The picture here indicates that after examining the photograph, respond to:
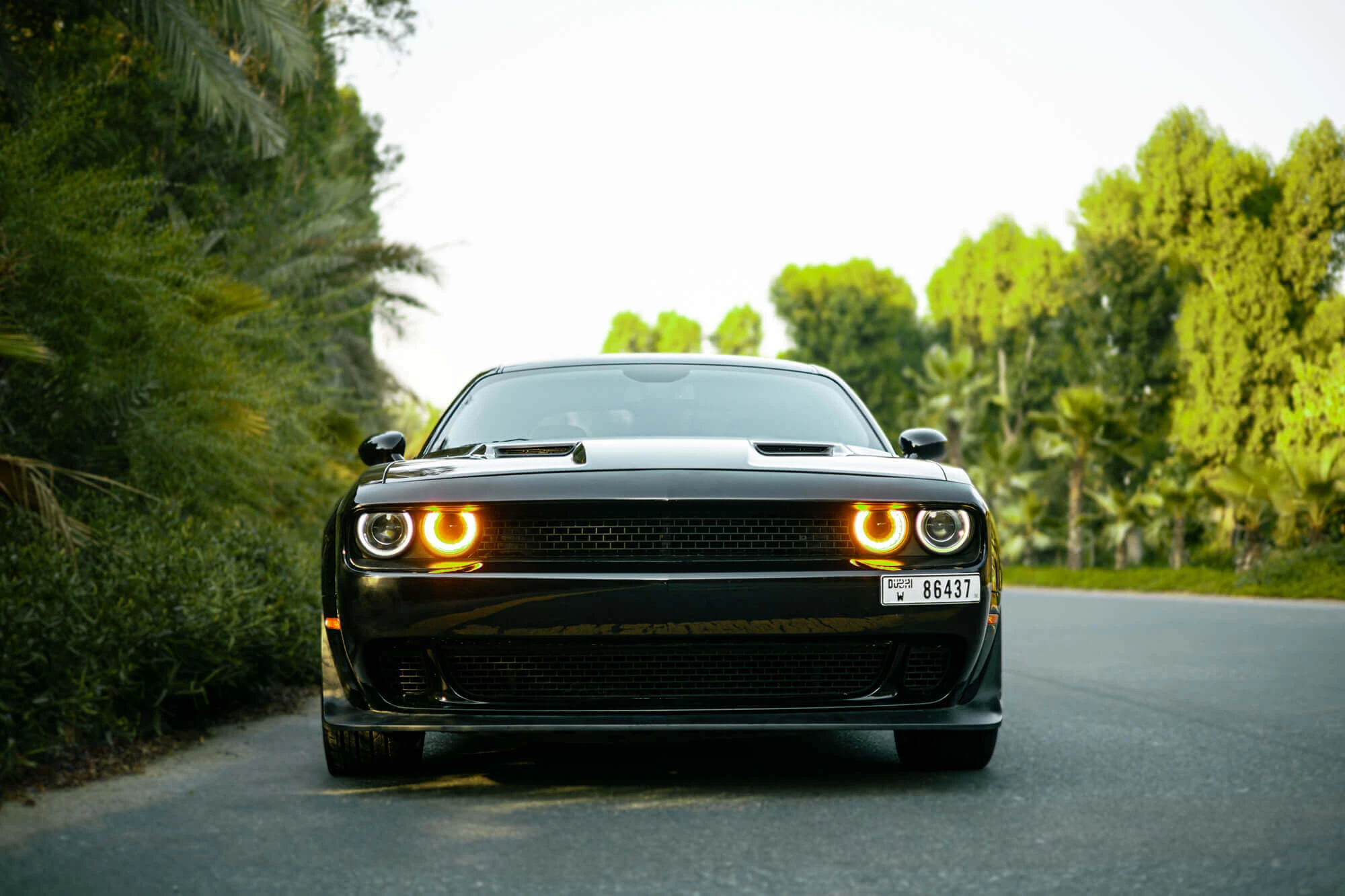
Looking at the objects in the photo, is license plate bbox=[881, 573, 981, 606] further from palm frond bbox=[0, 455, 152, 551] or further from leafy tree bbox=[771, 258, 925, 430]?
leafy tree bbox=[771, 258, 925, 430]

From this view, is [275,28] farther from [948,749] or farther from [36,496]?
[948,749]

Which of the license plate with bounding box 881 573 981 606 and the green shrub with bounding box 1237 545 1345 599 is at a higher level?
the license plate with bounding box 881 573 981 606

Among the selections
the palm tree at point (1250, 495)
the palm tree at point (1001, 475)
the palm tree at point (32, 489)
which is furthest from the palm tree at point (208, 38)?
the palm tree at point (1001, 475)

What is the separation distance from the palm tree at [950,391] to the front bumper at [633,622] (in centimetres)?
4988

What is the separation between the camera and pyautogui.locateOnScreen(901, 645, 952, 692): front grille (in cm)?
421

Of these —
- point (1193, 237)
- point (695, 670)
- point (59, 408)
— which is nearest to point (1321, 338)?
point (1193, 237)

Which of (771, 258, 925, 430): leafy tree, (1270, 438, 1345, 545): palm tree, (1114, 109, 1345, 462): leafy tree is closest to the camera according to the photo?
(1270, 438, 1345, 545): palm tree

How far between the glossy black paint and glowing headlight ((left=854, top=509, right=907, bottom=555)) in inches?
2.1

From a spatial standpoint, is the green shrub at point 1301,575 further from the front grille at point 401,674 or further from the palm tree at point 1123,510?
the palm tree at point 1123,510

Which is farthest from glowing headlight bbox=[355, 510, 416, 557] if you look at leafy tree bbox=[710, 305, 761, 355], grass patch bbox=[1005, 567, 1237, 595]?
leafy tree bbox=[710, 305, 761, 355]

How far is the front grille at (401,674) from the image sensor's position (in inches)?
164

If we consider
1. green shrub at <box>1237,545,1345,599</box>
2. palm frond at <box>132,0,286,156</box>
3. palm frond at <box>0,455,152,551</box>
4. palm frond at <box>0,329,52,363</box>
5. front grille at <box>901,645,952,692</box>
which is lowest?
green shrub at <box>1237,545,1345,599</box>

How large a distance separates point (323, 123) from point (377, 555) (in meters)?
16.1

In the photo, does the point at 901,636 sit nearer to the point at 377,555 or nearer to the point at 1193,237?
the point at 377,555
